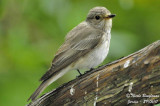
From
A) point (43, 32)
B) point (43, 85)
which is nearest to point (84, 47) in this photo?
point (43, 32)

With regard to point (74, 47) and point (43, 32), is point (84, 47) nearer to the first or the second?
point (74, 47)

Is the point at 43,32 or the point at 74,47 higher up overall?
the point at 43,32

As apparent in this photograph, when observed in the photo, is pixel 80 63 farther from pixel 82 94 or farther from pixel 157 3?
pixel 157 3

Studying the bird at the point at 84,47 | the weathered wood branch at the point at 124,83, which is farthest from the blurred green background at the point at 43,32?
the weathered wood branch at the point at 124,83

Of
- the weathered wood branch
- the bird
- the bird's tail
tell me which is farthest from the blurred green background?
the weathered wood branch

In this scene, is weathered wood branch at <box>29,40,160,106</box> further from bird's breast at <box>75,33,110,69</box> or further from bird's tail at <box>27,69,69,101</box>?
bird's breast at <box>75,33,110,69</box>

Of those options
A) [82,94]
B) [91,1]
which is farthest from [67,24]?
[82,94]

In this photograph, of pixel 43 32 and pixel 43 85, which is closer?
pixel 43 85
